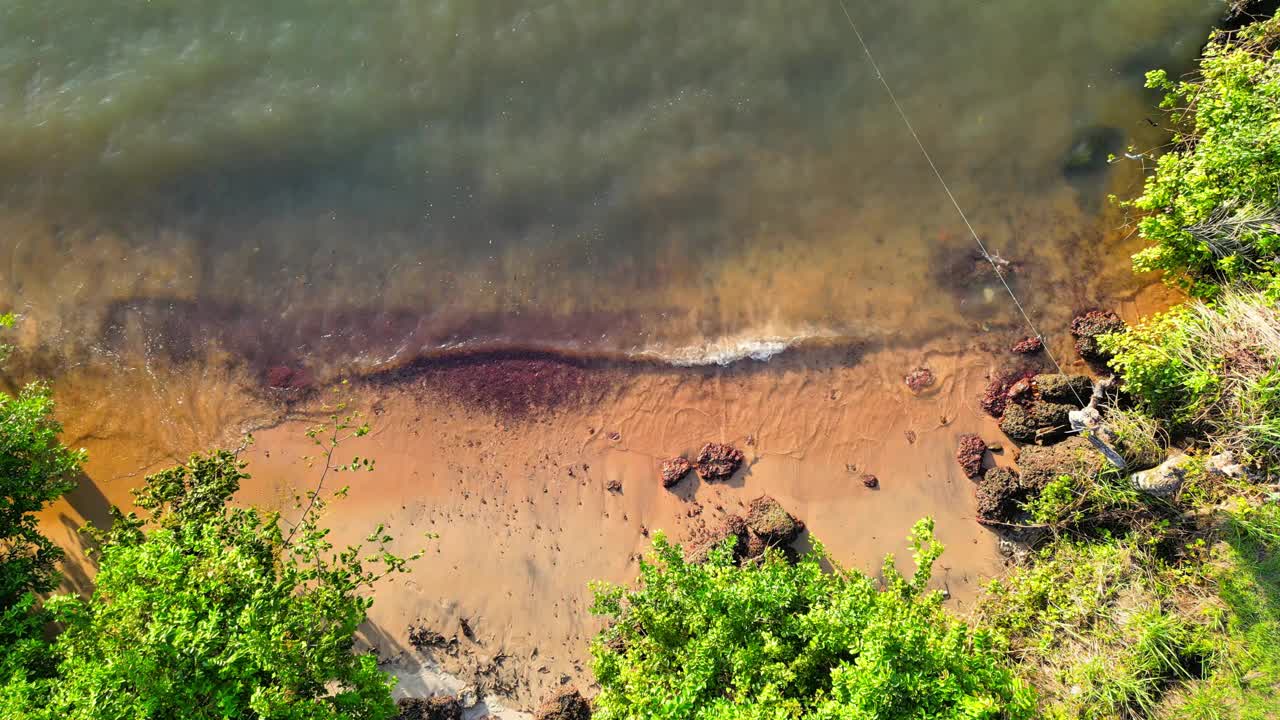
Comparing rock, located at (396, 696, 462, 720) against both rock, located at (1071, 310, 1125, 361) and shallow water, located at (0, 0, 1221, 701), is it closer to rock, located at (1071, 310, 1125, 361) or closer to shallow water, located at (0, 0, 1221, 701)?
shallow water, located at (0, 0, 1221, 701)

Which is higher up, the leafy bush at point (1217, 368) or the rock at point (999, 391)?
the leafy bush at point (1217, 368)

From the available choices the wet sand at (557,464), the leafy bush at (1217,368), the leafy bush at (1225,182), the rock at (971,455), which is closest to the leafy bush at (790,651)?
the wet sand at (557,464)

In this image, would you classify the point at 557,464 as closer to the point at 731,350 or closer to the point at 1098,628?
the point at 731,350

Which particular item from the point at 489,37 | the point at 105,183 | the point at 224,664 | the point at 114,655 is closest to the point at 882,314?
the point at 489,37

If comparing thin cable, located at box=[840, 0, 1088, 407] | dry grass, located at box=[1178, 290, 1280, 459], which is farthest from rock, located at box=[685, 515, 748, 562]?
dry grass, located at box=[1178, 290, 1280, 459]

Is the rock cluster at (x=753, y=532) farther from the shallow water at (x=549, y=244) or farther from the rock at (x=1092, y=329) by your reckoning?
the rock at (x=1092, y=329)

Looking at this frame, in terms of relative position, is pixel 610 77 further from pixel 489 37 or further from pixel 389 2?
pixel 389 2

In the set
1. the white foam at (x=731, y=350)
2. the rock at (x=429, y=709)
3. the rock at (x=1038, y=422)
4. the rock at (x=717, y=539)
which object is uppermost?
the white foam at (x=731, y=350)
